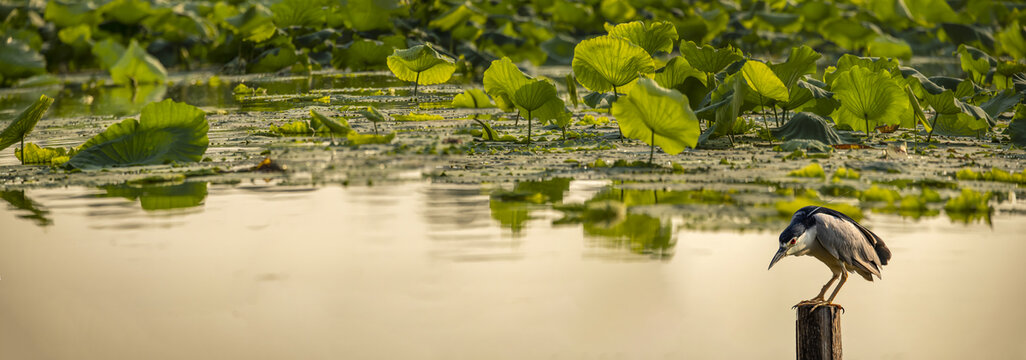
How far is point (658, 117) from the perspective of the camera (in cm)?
384

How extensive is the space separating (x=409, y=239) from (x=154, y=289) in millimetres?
699

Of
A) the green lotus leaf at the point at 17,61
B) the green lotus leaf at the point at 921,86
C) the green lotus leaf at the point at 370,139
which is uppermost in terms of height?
the green lotus leaf at the point at 17,61

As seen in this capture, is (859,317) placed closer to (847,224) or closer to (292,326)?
(847,224)

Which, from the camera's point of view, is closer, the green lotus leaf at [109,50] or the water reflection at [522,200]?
the water reflection at [522,200]

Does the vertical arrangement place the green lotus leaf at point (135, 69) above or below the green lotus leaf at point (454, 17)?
below

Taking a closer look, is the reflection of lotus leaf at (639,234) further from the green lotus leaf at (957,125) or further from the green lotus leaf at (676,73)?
the green lotus leaf at (957,125)

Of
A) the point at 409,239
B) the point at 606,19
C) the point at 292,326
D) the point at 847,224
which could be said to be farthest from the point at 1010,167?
the point at 606,19

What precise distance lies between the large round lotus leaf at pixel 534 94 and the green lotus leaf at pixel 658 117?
65cm

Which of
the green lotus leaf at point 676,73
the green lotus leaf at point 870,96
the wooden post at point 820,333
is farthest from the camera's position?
the green lotus leaf at point 676,73

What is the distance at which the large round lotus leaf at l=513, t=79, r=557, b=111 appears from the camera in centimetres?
452

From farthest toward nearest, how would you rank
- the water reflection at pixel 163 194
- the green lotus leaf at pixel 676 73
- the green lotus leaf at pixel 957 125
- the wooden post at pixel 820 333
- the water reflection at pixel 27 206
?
1. the green lotus leaf at pixel 676 73
2. the green lotus leaf at pixel 957 125
3. the water reflection at pixel 163 194
4. the water reflection at pixel 27 206
5. the wooden post at pixel 820 333

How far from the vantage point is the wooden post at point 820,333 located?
210 cm

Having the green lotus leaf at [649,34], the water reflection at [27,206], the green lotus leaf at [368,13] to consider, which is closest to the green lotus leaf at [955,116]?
the green lotus leaf at [649,34]

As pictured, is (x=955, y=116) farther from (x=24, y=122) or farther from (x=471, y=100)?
(x=24, y=122)
